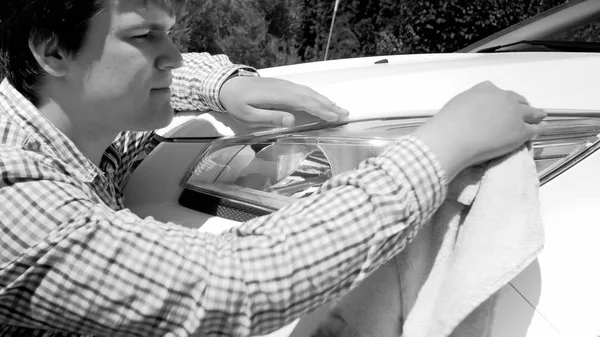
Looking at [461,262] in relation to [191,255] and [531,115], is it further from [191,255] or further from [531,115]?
[191,255]

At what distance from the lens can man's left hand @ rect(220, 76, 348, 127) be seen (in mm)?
1460

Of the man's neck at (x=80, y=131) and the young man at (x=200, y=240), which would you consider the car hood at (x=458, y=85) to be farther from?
the man's neck at (x=80, y=131)

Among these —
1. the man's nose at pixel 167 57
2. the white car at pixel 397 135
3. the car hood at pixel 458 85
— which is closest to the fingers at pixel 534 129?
the white car at pixel 397 135

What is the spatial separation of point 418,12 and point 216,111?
5143 millimetres

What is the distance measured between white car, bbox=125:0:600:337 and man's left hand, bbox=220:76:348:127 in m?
0.03

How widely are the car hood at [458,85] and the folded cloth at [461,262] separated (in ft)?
1.01

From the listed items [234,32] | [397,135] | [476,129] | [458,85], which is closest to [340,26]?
[234,32]

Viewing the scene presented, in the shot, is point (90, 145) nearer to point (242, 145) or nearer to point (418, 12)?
point (242, 145)

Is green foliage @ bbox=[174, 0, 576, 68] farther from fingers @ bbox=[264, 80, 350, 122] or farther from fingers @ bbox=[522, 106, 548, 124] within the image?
fingers @ bbox=[522, 106, 548, 124]

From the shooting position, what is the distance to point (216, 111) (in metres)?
1.70

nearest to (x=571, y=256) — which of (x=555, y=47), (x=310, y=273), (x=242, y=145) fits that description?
(x=310, y=273)

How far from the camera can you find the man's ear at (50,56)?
123cm

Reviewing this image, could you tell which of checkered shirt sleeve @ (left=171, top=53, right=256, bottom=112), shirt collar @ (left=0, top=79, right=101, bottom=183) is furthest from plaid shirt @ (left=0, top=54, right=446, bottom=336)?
checkered shirt sleeve @ (left=171, top=53, right=256, bottom=112)

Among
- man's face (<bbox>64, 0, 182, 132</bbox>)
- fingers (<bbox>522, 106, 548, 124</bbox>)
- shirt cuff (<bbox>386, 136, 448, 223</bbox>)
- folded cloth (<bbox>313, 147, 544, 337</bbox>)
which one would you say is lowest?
folded cloth (<bbox>313, 147, 544, 337</bbox>)
